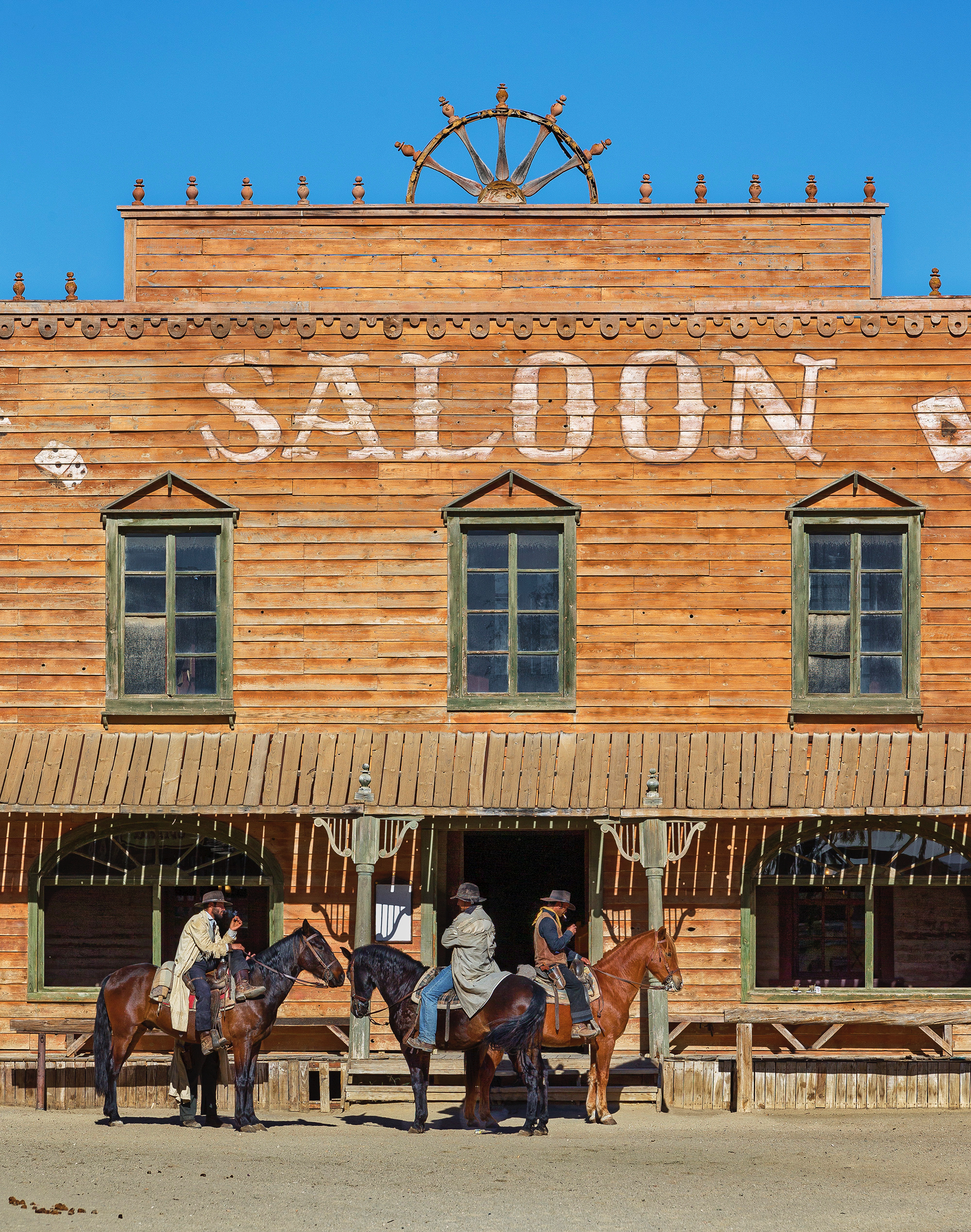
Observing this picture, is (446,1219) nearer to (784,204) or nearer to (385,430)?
(385,430)

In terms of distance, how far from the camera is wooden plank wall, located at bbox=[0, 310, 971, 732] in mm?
19766

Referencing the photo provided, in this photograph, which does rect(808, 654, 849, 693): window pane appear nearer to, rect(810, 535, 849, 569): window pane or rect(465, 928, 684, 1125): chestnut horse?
rect(810, 535, 849, 569): window pane

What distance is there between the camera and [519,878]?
78.3ft

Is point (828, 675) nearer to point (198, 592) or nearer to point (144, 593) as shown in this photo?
point (198, 592)

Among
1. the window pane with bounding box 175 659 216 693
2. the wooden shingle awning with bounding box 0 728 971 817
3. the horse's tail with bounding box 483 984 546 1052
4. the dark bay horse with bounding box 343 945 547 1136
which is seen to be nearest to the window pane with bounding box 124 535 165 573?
the window pane with bounding box 175 659 216 693

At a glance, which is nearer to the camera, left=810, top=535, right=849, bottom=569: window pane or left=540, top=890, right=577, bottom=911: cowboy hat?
left=540, top=890, right=577, bottom=911: cowboy hat

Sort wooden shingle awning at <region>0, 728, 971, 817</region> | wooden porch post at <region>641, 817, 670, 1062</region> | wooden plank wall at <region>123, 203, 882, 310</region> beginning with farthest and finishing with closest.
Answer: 1. wooden plank wall at <region>123, 203, 882, 310</region>
2. wooden shingle awning at <region>0, 728, 971, 817</region>
3. wooden porch post at <region>641, 817, 670, 1062</region>

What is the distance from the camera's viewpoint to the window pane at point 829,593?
19812 millimetres

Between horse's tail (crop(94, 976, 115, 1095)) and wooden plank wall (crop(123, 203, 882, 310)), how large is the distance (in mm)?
8484

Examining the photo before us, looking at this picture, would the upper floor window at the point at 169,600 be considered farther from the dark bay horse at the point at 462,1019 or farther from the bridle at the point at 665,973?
the bridle at the point at 665,973

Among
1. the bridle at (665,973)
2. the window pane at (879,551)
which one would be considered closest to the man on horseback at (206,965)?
the bridle at (665,973)

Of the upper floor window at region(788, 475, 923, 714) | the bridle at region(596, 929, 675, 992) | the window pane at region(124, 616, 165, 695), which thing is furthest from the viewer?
the window pane at region(124, 616, 165, 695)

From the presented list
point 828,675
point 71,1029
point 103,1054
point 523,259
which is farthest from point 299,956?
point 523,259

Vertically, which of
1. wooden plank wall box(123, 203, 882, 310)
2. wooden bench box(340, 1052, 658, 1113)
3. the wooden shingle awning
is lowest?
wooden bench box(340, 1052, 658, 1113)
